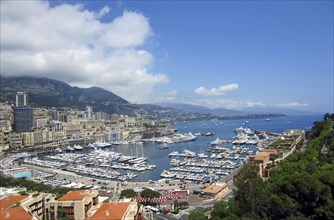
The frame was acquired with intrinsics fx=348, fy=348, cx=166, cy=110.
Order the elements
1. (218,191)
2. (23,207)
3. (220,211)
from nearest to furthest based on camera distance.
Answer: (23,207), (220,211), (218,191)

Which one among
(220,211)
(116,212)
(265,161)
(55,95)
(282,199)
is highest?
(55,95)

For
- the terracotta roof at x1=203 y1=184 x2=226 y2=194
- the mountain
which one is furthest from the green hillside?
the mountain

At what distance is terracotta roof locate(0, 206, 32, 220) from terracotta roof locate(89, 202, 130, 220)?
6.30ft

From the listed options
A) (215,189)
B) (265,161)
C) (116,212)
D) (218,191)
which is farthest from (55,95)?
(116,212)

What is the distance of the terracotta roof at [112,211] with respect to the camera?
1064 centimetres

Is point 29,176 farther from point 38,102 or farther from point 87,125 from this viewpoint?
point 38,102

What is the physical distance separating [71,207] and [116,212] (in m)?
2.20

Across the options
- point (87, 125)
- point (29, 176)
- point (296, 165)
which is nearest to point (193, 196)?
point (296, 165)

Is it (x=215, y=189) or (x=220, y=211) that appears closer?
(x=220, y=211)

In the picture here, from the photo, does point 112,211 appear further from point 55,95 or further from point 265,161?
point 55,95

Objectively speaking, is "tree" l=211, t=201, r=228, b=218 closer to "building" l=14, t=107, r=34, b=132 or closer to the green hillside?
the green hillside

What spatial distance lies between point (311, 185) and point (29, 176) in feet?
74.0

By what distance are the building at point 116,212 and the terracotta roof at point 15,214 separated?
1.90 metres

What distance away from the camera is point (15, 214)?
1015cm
